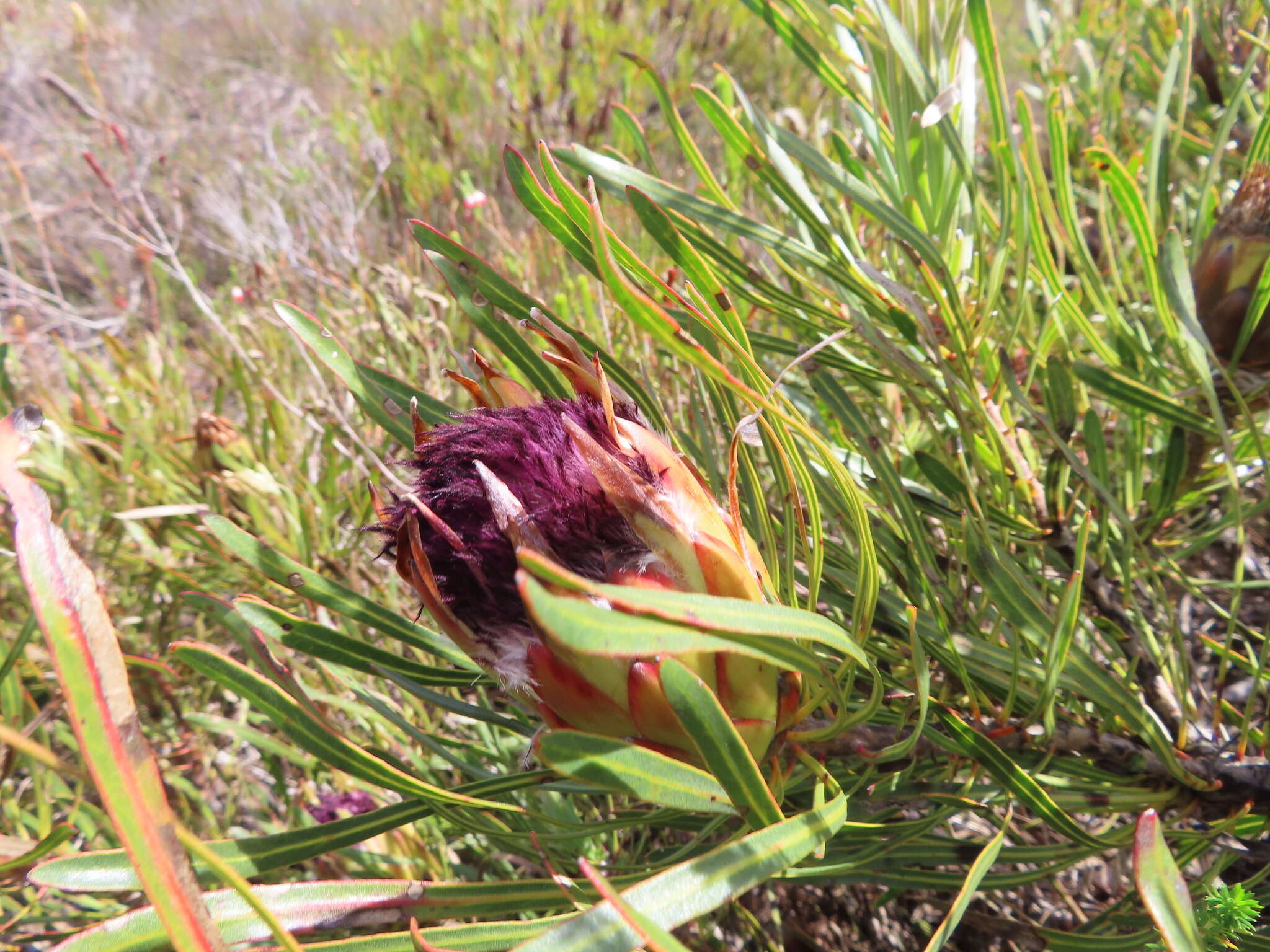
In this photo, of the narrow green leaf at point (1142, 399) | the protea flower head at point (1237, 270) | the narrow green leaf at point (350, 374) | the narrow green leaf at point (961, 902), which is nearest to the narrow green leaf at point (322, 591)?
the narrow green leaf at point (350, 374)

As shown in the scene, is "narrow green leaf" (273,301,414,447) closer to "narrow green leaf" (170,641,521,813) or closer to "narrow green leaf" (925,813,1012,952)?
"narrow green leaf" (170,641,521,813)

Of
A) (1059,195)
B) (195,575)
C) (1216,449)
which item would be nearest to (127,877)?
(1059,195)

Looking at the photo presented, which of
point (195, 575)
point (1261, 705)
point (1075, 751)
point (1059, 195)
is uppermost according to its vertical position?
point (1059, 195)

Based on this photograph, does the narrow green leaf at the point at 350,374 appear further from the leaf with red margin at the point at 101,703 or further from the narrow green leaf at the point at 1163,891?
the narrow green leaf at the point at 1163,891

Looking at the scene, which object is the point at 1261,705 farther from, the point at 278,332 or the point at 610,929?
the point at 278,332

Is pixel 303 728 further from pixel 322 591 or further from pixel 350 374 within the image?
pixel 350 374

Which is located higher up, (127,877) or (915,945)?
(127,877)
